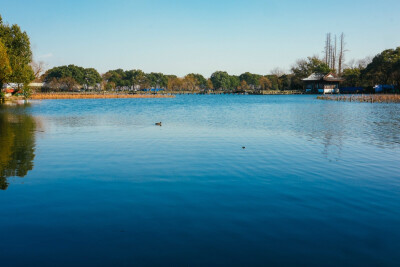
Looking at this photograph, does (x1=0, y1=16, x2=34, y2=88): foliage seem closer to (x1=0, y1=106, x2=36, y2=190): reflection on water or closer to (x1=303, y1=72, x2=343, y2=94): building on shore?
(x1=0, y1=106, x2=36, y2=190): reflection on water

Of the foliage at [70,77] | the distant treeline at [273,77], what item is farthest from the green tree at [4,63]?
the foliage at [70,77]

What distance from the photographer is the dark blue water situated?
603 centimetres

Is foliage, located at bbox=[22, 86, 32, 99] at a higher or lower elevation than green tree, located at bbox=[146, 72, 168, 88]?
lower

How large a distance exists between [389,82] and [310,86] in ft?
106

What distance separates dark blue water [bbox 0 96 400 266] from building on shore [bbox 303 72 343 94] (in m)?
102

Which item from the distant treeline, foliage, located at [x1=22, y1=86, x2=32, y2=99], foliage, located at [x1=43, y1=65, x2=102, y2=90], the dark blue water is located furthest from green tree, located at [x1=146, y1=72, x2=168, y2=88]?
the dark blue water

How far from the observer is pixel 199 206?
334 inches

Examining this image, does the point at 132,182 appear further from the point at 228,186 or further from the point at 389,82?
the point at 389,82

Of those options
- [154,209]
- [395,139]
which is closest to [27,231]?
[154,209]

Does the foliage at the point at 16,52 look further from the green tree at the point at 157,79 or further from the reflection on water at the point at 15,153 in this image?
the green tree at the point at 157,79

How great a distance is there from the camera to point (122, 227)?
7.14m

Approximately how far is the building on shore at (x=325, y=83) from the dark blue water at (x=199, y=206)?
10240cm

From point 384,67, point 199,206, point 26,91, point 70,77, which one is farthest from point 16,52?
point 384,67

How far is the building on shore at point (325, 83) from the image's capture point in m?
111
